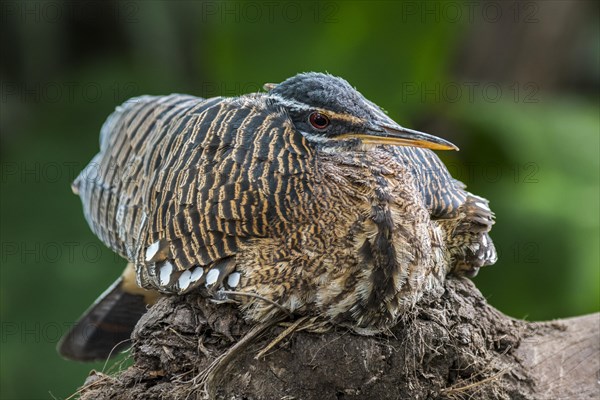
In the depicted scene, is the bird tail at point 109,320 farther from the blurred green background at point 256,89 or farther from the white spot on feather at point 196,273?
the blurred green background at point 256,89

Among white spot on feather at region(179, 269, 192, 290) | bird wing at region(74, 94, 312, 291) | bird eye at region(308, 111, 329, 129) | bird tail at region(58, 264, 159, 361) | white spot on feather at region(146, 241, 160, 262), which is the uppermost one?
bird eye at region(308, 111, 329, 129)

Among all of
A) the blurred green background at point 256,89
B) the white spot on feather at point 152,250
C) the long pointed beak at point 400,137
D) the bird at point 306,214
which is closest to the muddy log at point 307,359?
the bird at point 306,214

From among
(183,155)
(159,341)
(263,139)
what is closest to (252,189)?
(263,139)

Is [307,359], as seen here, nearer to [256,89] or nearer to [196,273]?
[196,273]

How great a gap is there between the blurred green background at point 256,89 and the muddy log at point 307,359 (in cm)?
212

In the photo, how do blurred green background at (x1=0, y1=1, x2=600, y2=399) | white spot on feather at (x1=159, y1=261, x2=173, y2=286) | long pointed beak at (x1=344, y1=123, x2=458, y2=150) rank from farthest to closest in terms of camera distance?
blurred green background at (x1=0, y1=1, x2=600, y2=399) < white spot on feather at (x1=159, y1=261, x2=173, y2=286) < long pointed beak at (x1=344, y1=123, x2=458, y2=150)

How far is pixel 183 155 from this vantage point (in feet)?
11.0

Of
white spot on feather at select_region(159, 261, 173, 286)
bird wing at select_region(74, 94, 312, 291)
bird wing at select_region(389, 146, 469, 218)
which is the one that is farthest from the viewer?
bird wing at select_region(389, 146, 469, 218)

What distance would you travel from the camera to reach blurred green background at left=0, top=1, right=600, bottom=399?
5496mm

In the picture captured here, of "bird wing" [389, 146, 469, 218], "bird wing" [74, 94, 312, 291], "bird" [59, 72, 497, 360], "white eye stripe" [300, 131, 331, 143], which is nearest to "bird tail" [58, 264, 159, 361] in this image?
"bird wing" [74, 94, 312, 291]

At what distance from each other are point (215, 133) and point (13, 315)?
302 cm

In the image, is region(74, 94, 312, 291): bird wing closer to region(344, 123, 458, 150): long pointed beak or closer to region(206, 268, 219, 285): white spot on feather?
region(206, 268, 219, 285): white spot on feather

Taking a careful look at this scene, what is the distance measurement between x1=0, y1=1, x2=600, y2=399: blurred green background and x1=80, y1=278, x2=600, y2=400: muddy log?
83.3 inches

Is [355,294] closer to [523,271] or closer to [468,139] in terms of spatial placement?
[523,271]
